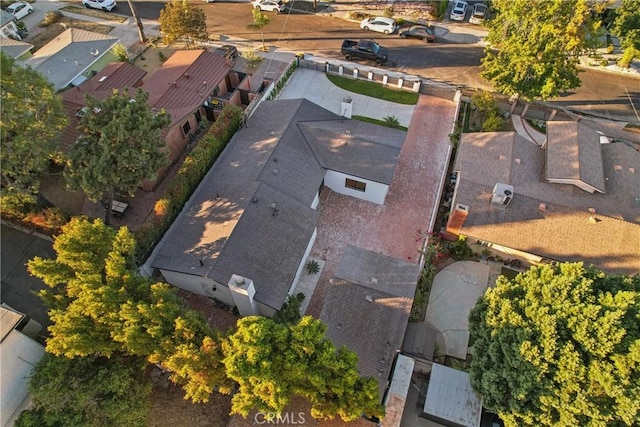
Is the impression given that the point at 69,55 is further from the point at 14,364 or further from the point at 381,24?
the point at 381,24

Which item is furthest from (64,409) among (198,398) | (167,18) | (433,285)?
(167,18)

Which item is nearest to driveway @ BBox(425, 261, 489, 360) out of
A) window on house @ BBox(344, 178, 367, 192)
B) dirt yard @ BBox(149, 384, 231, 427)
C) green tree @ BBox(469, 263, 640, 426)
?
green tree @ BBox(469, 263, 640, 426)

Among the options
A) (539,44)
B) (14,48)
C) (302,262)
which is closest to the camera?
(302,262)

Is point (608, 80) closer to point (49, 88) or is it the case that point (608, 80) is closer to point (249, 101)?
point (249, 101)

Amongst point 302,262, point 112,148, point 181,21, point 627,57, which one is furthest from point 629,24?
point 112,148

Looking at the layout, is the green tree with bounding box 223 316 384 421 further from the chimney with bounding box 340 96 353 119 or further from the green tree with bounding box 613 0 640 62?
the green tree with bounding box 613 0 640 62

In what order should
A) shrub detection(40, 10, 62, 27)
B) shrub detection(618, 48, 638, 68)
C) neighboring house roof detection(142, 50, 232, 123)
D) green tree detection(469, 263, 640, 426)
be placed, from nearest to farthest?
green tree detection(469, 263, 640, 426), neighboring house roof detection(142, 50, 232, 123), shrub detection(618, 48, 638, 68), shrub detection(40, 10, 62, 27)

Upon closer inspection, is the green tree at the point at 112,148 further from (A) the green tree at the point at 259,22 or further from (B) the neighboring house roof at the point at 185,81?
(A) the green tree at the point at 259,22
